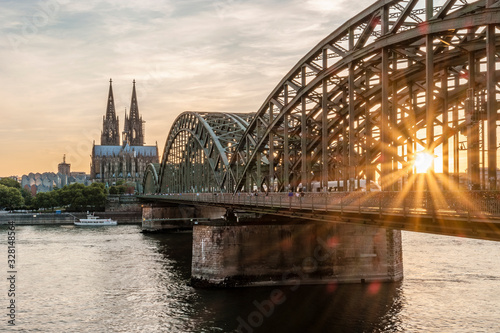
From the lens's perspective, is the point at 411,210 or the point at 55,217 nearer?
the point at 411,210

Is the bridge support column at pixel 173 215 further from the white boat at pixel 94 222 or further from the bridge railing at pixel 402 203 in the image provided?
the bridge railing at pixel 402 203

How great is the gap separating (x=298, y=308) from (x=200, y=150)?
7346cm

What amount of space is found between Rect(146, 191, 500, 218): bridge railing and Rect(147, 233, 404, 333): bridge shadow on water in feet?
21.6

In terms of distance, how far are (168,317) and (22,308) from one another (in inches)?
397

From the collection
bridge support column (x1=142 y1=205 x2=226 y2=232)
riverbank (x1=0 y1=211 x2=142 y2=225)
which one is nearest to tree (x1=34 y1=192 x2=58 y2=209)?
riverbank (x1=0 y1=211 x2=142 y2=225)

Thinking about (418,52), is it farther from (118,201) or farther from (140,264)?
(118,201)

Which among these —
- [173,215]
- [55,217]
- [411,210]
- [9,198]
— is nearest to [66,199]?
[9,198]

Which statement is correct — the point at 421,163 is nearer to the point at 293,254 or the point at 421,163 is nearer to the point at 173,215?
the point at 293,254

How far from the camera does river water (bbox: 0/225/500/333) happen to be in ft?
120

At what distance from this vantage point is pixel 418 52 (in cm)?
4144

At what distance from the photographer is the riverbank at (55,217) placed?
145000 millimetres

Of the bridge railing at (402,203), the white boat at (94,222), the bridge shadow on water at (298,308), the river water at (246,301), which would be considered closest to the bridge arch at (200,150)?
the white boat at (94,222)

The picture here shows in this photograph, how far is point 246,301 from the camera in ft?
141

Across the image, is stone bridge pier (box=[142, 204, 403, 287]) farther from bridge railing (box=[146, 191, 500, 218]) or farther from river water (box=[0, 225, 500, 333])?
bridge railing (box=[146, 191, 500, 218])
